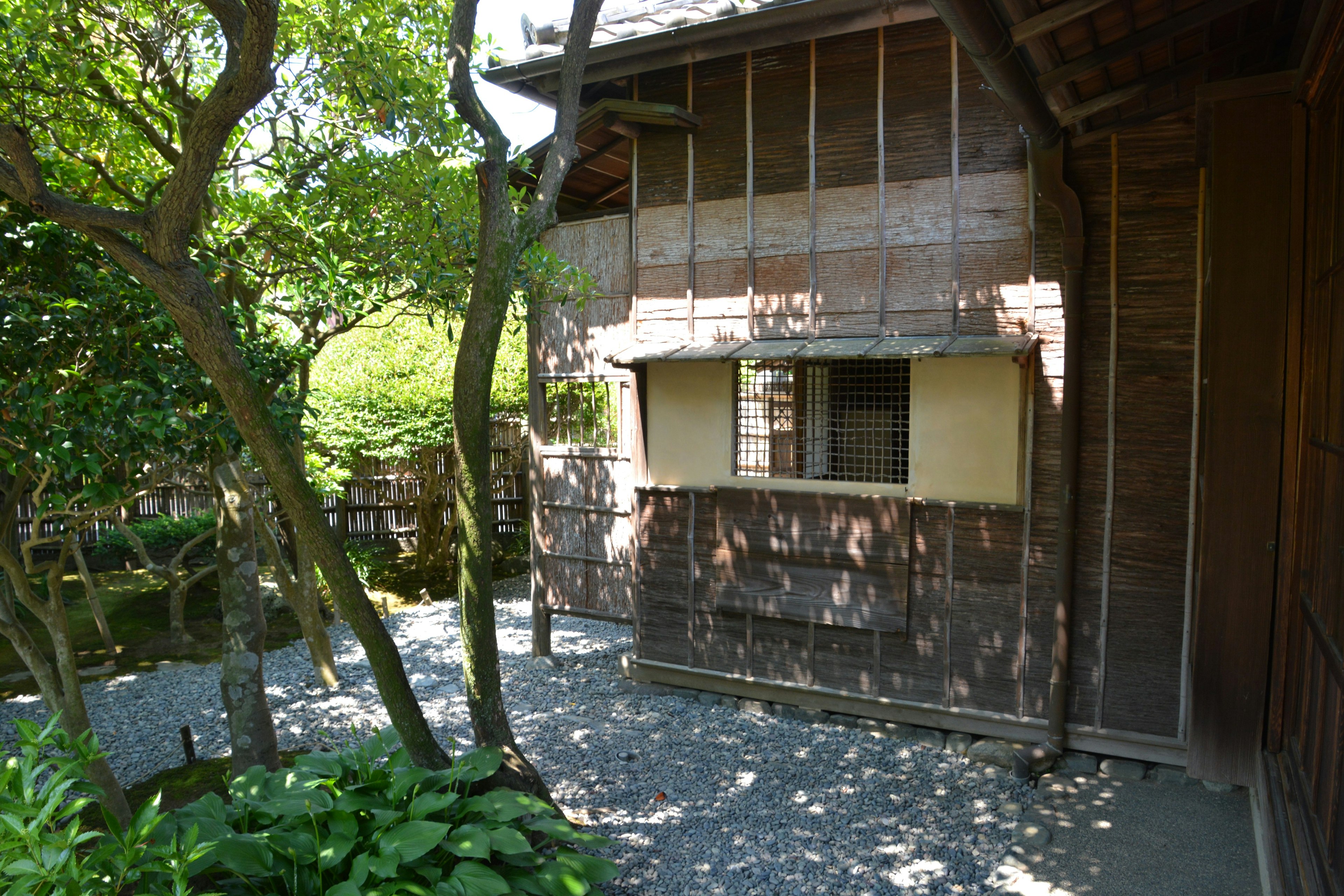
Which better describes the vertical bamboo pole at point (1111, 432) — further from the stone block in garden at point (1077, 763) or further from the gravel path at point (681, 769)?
the gravel path at point (681, 769)

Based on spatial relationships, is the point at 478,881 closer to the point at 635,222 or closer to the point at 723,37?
the point at 635,222

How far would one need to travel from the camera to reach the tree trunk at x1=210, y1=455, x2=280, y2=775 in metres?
5.52

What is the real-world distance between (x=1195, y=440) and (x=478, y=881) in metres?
4.97

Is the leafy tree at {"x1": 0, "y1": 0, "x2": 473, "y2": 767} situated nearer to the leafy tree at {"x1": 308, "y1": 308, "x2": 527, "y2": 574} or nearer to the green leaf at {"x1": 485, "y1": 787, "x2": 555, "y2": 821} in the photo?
the green leaf at {"x1": 485, "y1": 787, "x2": 555, "y2": 821}

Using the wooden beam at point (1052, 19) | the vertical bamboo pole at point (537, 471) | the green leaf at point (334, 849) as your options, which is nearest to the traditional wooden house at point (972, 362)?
the wooden beam at point (1052, 19)

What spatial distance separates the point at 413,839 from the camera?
3533 millimetres

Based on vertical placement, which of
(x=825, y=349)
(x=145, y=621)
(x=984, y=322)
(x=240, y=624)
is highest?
(x=984, y=322)

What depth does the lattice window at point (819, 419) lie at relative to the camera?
257 inches

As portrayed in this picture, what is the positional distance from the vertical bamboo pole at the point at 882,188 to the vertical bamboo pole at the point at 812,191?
0.50m

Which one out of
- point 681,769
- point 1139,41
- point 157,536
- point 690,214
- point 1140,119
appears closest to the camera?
point 1139,41

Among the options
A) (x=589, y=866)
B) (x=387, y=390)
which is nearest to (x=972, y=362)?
(x=589, y=866)

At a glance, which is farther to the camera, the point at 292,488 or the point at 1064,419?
the point at 1064,419

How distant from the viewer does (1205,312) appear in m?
4.90

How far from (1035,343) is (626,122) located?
151 inches
